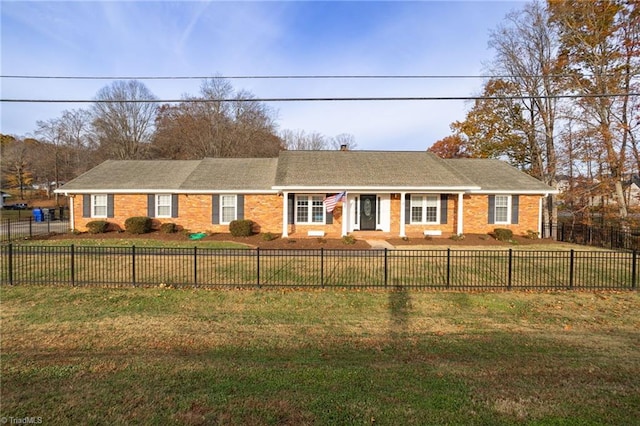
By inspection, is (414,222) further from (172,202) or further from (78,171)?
(78,171)

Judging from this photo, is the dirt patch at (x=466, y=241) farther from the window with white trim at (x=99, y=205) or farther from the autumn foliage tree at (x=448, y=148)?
the autumn foliage tree at (x=448, y=148)

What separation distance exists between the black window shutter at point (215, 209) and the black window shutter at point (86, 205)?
718cm

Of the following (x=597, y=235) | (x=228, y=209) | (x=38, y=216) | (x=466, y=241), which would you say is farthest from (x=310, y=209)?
(x=38, y=216)

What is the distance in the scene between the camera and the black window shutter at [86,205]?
18.3 m

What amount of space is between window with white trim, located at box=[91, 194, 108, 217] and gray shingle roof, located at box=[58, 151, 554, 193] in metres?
0.50

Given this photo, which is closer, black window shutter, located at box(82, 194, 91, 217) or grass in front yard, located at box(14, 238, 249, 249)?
grass in front yard, located at box(14, 238, 249, 249)

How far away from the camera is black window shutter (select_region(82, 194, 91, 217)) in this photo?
719 inches

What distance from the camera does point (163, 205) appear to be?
60.0ft

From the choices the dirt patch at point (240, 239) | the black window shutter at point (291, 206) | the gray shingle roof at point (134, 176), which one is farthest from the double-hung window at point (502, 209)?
the gray shingle roof at point (134, 176)

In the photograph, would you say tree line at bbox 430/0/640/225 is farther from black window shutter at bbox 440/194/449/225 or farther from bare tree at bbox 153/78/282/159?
bare tree at bbox 153/78/282/159

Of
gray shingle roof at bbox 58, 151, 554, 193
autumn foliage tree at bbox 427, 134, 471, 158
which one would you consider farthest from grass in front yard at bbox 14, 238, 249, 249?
autumn foliage tree at bbox 427, 134, 471, 158

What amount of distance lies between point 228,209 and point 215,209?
2.28 feet

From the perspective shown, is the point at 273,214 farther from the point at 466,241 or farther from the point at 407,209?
the point at 466,241

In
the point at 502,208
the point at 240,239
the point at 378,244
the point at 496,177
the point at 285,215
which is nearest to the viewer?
the point at 378,244
